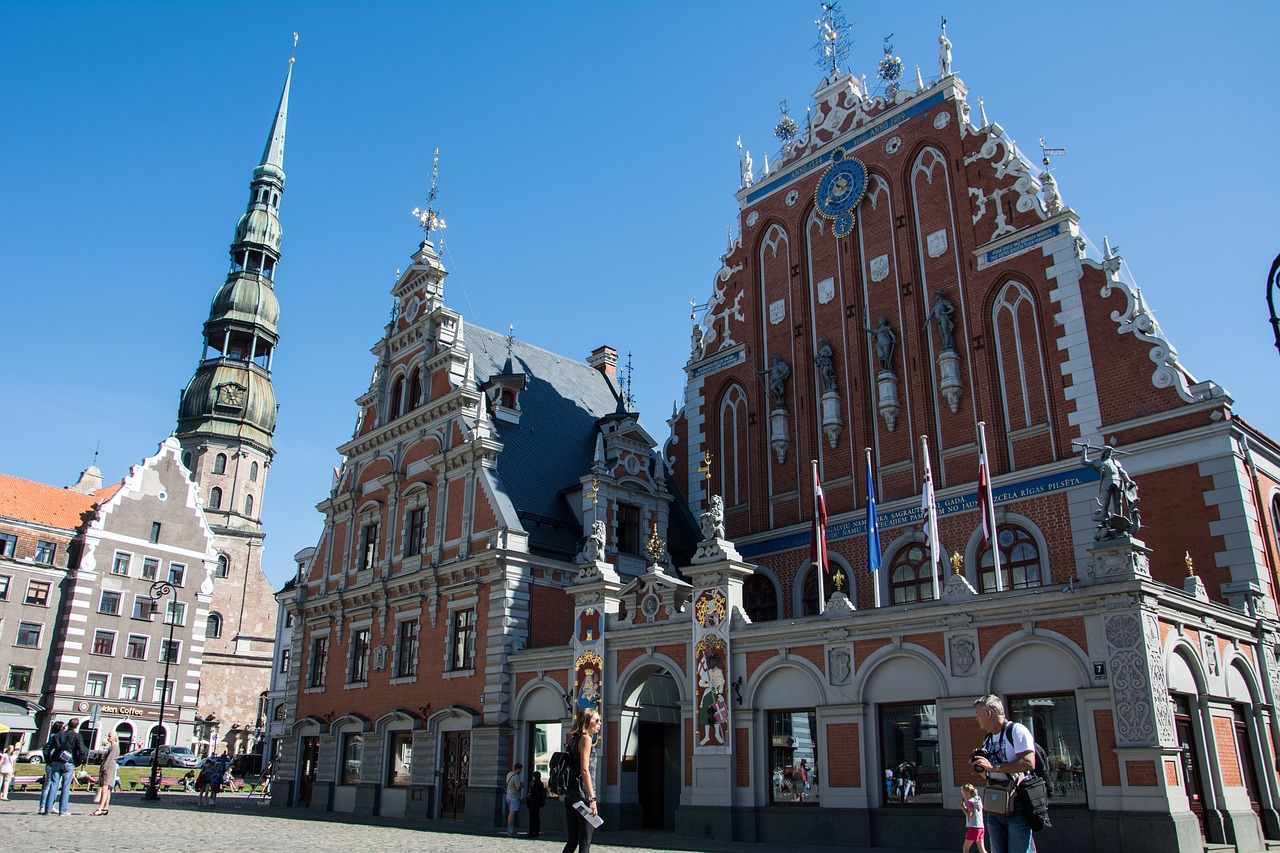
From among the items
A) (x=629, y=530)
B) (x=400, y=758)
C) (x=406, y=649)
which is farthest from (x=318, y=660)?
(x=629, y=530)

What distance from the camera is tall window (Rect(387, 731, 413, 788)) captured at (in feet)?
91.6

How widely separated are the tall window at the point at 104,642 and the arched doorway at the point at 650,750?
40452 millimetres

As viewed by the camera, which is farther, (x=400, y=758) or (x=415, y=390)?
(x=415, y=390)

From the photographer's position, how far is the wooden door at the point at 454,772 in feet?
84.6

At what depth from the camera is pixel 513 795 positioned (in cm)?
2292

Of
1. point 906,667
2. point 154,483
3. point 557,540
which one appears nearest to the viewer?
point 906,667

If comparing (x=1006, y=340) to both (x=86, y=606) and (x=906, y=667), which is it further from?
(x=86, y=606)

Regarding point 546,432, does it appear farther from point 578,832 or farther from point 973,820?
point 578,832

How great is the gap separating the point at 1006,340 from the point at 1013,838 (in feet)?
58.9

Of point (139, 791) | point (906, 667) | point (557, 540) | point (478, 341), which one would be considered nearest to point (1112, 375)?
point (906, 667)

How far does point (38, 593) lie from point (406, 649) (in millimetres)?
32228

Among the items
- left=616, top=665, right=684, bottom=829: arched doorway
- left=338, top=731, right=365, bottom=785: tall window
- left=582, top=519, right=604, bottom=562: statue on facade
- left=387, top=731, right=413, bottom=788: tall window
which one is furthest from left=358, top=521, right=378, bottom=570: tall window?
left=616, top=665, right=684, bottom=829: arched doorway

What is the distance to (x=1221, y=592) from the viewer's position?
63.2 ft

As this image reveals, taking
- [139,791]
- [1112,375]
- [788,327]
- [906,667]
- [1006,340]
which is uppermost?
[788,327]
